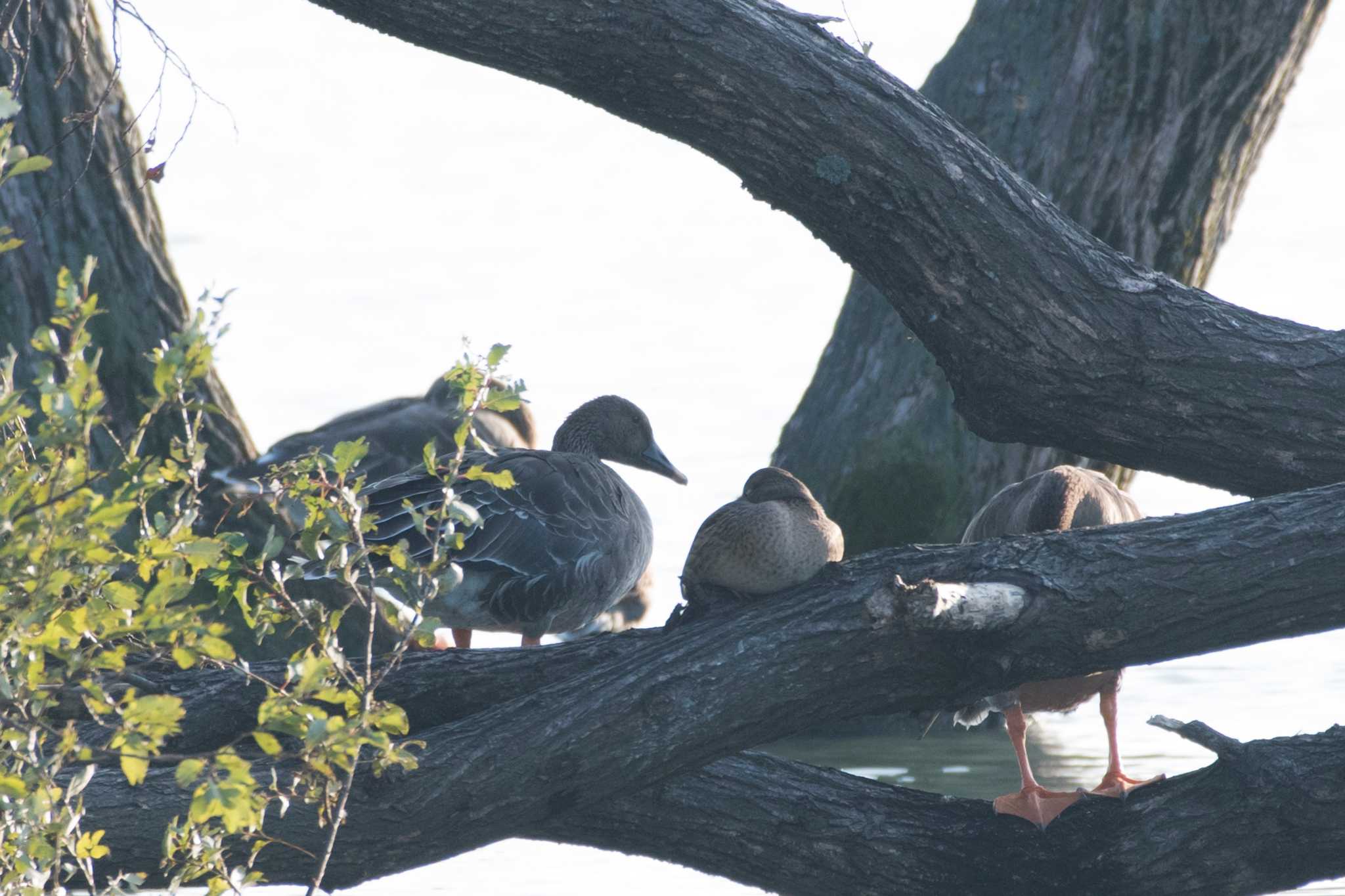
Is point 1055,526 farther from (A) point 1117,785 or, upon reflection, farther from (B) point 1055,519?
(A) point 1117,785

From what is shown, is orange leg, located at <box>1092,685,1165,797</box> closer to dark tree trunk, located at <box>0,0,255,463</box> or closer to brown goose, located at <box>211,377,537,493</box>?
brown goose, located at <box>211,377,537,493</box>

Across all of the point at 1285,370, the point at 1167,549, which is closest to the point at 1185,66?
the point at 1285,370

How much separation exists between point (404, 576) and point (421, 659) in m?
1.30

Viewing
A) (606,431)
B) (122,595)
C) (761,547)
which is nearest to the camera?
(122,595)

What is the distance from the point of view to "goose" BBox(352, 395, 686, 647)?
6.41m

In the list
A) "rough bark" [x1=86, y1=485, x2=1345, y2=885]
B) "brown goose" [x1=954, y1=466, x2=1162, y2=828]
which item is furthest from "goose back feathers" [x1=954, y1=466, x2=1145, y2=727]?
"rough bark" [x1=86, y1=485, x2=1345, y2=885]

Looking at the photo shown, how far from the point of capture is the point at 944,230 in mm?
4902

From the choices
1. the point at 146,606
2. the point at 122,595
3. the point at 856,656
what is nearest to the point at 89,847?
the point at 122,595

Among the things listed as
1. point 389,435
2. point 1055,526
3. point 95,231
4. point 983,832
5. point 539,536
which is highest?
point 95,231

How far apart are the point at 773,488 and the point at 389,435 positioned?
4.16 meters

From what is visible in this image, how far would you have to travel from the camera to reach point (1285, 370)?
4938 millimetres

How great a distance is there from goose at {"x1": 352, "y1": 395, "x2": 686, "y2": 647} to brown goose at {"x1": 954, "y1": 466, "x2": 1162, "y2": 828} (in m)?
1.81

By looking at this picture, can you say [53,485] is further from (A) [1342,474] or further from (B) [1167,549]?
(A) [1342,474]

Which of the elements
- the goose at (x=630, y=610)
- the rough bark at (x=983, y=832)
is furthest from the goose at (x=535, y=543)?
the goose at (x=630, y=610)
